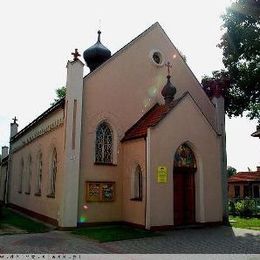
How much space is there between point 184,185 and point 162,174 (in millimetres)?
1895

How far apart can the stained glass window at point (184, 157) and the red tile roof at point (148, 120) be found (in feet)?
5.64

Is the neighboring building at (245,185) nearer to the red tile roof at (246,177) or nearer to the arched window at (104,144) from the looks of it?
the red tile roof at (246,177)

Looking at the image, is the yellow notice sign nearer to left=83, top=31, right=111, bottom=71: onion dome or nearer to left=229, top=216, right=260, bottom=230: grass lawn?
left=229, top=216, right=260, bottom=230: grass lawn

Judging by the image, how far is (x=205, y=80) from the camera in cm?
2161

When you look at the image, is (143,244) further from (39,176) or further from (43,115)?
(39,176)

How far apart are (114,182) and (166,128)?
334 centimetres

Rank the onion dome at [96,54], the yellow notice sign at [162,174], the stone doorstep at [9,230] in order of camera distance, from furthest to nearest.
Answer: the onion dome at [96,54], the yellow notice sign at [162,174], the stone doorstep at [9,230]

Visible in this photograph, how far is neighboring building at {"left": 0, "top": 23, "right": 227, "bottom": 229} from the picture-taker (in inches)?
573

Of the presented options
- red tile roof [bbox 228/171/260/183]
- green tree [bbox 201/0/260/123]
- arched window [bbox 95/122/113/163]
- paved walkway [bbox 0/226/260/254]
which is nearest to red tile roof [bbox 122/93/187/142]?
arched window [bbox 95/122/113/163]

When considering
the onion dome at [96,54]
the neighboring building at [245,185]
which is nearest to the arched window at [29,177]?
the onion dome at [96,54]

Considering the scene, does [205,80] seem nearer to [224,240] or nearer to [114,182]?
[114,182]

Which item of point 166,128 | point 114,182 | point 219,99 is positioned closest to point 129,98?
point 166,128

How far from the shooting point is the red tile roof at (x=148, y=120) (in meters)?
15.1

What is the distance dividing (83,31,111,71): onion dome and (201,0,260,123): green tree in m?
6.18
